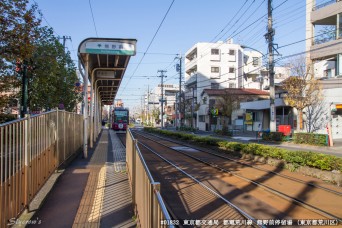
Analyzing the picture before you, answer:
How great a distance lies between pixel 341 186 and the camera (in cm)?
1097

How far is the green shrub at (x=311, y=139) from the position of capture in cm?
2576

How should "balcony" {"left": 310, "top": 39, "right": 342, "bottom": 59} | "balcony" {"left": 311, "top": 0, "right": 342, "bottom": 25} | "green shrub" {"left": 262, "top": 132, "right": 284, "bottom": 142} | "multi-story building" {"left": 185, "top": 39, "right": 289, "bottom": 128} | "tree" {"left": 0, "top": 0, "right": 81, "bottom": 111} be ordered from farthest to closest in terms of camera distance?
1. "multi-story building" {"left": 185, "top": 39, "right": 289, "bottom": 128}
2. "balcony" {"left": 311, "top": 0, "right": 342, "bottom": 25}
3. "balcony" {"left": 310, "top": 39, "right": 342, "bottom": 59}
4. "green shrub" {"left": 262, "top": 132, "right": 284, "bottom": 142}
5. "tree" {"left": 0, "top": 0, "right": 81, "bottom": 111}

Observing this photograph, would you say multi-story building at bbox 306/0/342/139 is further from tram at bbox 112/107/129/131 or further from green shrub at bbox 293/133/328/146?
tram at bbox 112/107/129/131

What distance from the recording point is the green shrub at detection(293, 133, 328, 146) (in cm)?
2576

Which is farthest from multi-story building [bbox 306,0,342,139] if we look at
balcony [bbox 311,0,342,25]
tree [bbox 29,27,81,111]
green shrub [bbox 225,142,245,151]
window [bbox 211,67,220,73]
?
window [bbox 211,67,220,73]

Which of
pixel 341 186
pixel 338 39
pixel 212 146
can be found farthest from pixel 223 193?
pixel 338 39

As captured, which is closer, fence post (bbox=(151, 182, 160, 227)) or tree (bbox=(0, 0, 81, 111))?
fence post (bbox=(151, 182, 160, 227))

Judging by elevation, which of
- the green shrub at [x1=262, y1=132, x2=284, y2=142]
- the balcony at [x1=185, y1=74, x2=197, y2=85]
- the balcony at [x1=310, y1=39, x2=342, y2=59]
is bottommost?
the green shrub at [x1=262, y1=132, x2=284, y2=142]

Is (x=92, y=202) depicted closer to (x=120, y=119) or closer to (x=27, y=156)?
(x=27, y=156)

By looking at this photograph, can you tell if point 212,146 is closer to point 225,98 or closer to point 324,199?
point 324,199

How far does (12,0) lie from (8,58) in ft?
6.39

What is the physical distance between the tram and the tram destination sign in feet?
120

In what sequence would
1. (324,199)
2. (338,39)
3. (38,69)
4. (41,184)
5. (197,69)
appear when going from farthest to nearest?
(197,69)
(338,39)
(38,69)
(324,199)
(41,184)

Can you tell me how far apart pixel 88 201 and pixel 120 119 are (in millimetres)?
42503
